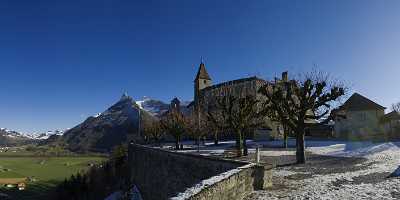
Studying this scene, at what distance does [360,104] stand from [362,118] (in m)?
2.14

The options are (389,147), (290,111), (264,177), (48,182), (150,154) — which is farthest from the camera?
(48,182)

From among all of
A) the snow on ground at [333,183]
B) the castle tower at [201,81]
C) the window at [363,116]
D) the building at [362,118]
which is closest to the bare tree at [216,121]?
the snow on ground at [333,183]

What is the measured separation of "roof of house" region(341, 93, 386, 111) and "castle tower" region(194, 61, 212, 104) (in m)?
38.9

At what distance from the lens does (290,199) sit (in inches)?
501

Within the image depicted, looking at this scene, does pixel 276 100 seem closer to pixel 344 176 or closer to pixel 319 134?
pixel 344 176

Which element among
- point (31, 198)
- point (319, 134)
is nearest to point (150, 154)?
point (319, 134)

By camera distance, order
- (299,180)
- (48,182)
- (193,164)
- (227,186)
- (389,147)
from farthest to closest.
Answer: (48,182), (389,147), (193,164), (299,180), (227,186)

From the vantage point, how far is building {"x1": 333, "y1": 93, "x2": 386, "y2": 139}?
54.0 meters

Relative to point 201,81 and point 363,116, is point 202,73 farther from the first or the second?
point 363,116

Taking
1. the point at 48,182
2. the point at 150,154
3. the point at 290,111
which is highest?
the point at 290,111

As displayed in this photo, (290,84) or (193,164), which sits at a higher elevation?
(290,84)

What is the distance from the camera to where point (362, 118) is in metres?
54.7

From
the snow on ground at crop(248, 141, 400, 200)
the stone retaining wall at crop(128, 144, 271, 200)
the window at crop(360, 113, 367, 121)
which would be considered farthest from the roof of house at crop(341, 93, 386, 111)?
the snow on ground at crop(248, 141, 400, 200)

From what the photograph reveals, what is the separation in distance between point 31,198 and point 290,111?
74.6m
